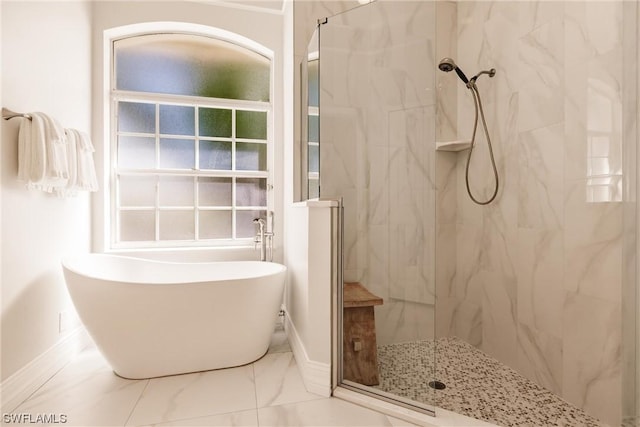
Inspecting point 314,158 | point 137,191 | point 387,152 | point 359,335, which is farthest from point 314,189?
point 137,191

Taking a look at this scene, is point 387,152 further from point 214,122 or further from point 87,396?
point 87,396

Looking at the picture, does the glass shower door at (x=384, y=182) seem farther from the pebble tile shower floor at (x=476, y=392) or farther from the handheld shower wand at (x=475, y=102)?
the handheld shower wand at (x=475, y=102)

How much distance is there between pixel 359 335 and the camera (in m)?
1.81

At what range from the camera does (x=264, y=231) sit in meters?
2.80

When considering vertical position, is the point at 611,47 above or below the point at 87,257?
above

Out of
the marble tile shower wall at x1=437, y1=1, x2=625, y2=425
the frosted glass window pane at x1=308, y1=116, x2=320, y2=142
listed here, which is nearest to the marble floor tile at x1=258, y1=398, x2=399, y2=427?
the marble tile shower wall at x1=437, y1=1, x2=625, y2=425

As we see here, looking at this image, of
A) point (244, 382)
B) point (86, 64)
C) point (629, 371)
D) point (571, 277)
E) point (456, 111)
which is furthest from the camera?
point (456, 111)

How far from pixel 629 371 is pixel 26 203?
10.4 ft

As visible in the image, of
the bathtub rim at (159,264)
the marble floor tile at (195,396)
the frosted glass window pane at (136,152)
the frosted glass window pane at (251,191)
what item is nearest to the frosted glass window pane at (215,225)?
the frosted glass window pane at (251,191)

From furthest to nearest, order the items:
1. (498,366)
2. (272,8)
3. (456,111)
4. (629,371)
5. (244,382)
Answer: (272,8), (456,111), (498,366), (244,382), (629,371)

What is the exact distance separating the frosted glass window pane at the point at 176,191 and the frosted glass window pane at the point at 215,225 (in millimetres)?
188

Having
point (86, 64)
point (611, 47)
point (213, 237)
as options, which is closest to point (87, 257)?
point (213, 237)

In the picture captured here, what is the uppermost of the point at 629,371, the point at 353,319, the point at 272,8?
the point at 272,8

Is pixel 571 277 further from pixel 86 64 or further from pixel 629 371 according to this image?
pixel 86 64
